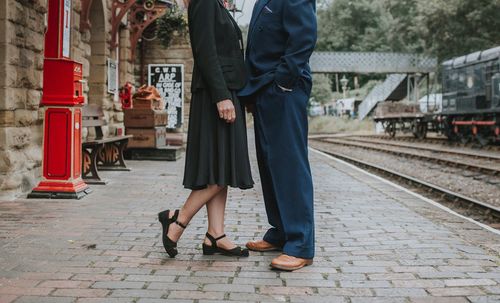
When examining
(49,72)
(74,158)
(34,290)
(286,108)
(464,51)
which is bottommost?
(34,290)

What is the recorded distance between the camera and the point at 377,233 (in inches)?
194

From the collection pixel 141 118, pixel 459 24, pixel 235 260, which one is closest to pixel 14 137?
pixel 235 260

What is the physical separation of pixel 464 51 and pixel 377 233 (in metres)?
30.0

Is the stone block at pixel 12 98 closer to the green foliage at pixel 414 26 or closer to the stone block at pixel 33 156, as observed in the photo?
the stone block at pixel 33 156

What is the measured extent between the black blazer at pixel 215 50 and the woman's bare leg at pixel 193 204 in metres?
0.60

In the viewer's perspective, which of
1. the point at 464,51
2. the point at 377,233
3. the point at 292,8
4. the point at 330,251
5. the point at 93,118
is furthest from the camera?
the point at 464,51

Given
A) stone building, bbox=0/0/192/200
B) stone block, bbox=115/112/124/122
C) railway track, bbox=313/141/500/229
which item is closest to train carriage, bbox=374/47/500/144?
railway track, bbox=313/141/500/229

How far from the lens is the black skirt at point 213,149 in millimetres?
3873

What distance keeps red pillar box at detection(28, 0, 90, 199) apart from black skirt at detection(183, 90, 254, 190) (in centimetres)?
311

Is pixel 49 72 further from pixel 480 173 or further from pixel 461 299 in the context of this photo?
pixel 480 173

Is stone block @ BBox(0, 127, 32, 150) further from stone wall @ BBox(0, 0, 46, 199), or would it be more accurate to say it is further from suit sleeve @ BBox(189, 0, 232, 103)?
suit sleeve @ BBox(189, 0, 232, 103)

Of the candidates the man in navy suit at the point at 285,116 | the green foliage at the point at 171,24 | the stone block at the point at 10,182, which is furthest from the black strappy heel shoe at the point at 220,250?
the green foliage at the point at 171,24

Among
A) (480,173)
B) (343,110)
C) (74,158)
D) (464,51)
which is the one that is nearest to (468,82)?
(464,51)

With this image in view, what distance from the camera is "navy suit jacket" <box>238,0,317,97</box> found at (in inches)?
145
